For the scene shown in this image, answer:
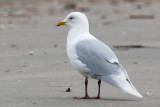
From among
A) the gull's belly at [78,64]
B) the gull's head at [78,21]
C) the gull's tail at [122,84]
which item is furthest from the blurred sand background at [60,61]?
the gull's head at [78,21]

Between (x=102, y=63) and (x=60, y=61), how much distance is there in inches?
122

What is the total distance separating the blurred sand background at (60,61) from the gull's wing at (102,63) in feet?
0.67

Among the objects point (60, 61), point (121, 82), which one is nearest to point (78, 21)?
point (121, 82)

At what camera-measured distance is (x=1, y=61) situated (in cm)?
879

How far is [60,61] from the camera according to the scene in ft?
29.0

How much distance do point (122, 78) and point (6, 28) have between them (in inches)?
352

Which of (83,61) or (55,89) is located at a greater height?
(83,61)

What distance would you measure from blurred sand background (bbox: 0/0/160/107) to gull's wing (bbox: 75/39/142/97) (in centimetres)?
21

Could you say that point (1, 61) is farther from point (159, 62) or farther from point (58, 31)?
point (58, 31)

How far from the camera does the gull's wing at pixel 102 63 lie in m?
5.64

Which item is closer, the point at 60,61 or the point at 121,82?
the point at 121,82

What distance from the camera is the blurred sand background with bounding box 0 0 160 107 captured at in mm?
5637

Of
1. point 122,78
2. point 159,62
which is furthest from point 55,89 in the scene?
point 159,62

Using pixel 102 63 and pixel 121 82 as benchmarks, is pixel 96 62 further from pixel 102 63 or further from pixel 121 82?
pixel 121 82
